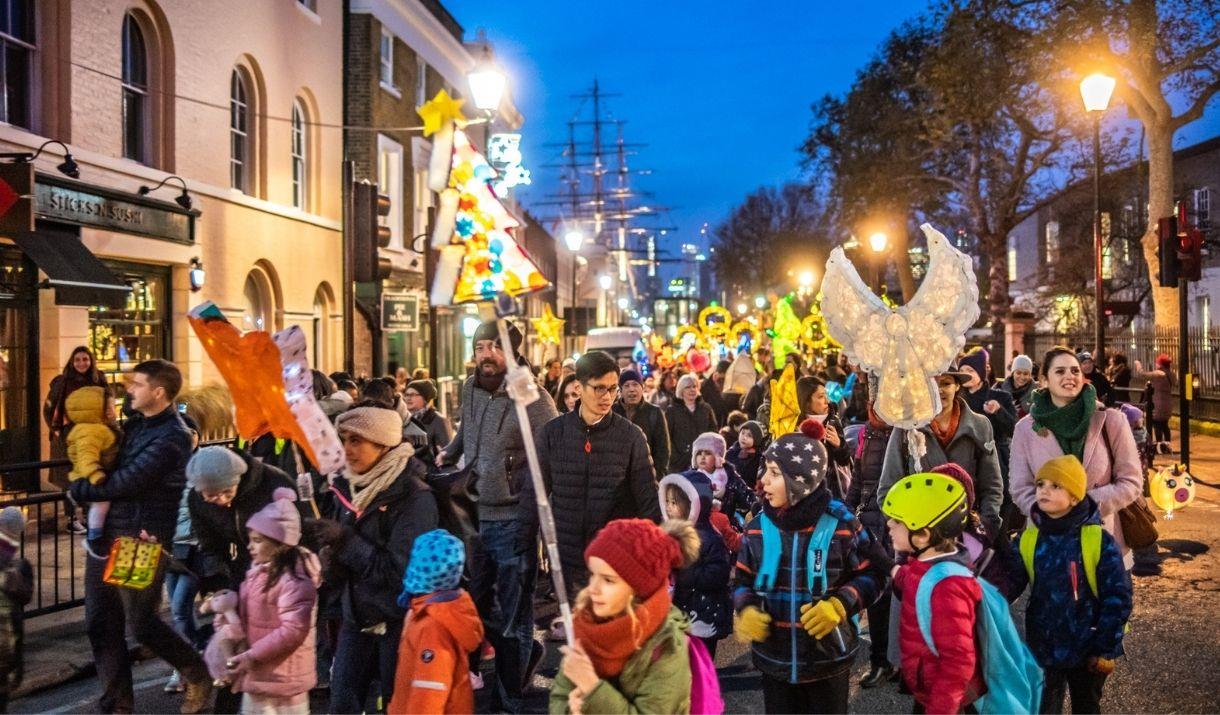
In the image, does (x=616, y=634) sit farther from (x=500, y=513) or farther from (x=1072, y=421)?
(x=1072, y=421)

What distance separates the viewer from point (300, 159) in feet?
68.7

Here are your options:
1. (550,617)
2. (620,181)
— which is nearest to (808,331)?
(550,617)

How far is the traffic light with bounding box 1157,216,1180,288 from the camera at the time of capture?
Result: 47.1 feet

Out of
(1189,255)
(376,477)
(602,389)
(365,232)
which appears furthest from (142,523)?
(1189,255)

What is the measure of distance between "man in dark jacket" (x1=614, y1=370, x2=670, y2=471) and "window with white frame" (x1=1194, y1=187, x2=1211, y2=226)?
3450 cm

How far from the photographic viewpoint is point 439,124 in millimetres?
4508

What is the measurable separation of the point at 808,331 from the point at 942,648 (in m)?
19.0

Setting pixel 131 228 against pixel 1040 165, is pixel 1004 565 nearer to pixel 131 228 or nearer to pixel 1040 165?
pixel 131 228

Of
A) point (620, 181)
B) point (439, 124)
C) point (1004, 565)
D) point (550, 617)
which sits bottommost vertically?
point (550, 617)

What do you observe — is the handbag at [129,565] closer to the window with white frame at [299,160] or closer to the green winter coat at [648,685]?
the green winter coat at [648,685]

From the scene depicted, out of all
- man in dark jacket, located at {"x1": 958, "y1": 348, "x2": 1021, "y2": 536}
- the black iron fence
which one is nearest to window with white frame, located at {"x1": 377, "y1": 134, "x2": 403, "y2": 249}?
the black iron fence

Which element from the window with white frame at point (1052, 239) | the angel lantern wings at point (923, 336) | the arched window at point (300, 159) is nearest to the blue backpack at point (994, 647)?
the angel lantern wings at point (923, 336)

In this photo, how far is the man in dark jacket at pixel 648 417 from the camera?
939cm

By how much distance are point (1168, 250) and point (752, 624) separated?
12.6m
